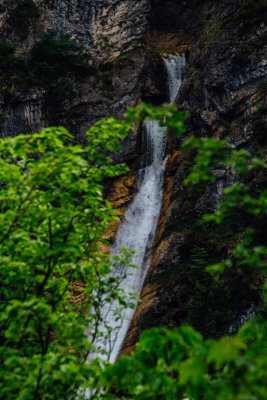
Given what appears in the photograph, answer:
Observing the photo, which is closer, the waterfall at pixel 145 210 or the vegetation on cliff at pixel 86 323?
the vegetation on cliff at pixel 86 323

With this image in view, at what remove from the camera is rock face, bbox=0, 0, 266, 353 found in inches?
488

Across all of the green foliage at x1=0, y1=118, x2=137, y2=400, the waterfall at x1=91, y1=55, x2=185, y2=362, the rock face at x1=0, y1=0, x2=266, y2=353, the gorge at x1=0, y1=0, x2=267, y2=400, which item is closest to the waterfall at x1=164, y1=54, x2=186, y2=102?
the gorge at x1=0, y1=0, x2=267, y2=400

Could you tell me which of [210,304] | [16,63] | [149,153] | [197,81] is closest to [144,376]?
[210,304]

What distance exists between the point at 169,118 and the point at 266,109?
12.7 m

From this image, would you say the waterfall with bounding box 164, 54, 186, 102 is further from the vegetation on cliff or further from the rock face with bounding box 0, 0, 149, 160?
the vegetation on cliff

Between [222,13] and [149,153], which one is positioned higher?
[222,13]

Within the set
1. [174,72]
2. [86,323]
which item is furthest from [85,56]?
[86,323]

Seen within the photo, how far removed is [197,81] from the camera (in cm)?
1839

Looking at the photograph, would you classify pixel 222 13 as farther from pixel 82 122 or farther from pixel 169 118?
pixel 169 118

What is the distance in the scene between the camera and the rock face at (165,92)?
1238 centimetres

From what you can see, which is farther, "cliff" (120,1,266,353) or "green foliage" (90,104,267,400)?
"cliff" (120,1,266,353)

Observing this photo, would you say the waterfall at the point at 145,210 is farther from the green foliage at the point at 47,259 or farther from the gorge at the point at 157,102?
the green foliage at the point at 47,259

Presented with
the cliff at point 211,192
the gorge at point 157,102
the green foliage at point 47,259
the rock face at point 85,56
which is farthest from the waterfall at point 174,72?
the green foliage at point 47,259

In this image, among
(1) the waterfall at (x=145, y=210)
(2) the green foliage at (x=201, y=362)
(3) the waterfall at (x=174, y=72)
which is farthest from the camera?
(3) the waterfall at (x=174, y=72)
